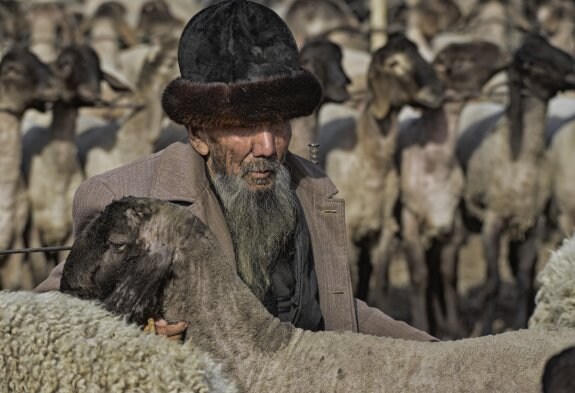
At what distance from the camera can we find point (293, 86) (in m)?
3.57

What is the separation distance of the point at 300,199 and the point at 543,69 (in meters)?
6.16

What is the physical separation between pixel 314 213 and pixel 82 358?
1.18 meters

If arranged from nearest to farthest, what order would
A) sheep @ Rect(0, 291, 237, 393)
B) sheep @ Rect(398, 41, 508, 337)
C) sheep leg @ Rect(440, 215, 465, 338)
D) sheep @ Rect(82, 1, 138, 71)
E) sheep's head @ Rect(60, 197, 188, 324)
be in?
sheep @ Rect(0, 291, 237, 393) < sheep's head @ Rect(60, 197, 188, 324) < sheep @ Rect(398, 41, 508, 337) < sheep leg @ Rect(440, 215, 465, 338) < sheep @ Rect(82, 1, 138, 71)

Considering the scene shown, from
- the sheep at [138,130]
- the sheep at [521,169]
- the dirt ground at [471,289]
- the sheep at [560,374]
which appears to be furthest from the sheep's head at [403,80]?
the sheep at [560,374]

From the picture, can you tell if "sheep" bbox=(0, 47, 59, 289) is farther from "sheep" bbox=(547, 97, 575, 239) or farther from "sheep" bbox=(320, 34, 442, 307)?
"sheep" bbox=(547, 97, 575, 239)

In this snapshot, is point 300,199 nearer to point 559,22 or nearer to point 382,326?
point 382,326

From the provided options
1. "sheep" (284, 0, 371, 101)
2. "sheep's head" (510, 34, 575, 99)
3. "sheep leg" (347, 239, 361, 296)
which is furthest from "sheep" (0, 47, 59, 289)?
"sheep" (284, 0, 371, 101)

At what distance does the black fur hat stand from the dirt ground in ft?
21.8

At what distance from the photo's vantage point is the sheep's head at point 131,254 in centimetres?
301

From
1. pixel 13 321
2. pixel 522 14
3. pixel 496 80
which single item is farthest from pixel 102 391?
pixel 522 14

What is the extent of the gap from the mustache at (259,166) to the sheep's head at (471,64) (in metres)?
7.12

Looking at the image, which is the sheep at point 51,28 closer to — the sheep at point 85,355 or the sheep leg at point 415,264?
the sheep leg at point 415,264

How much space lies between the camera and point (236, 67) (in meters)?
3.44

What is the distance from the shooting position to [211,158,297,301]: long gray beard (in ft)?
11.6
